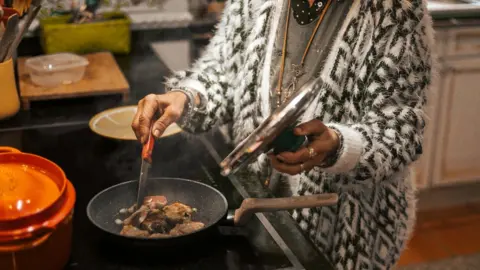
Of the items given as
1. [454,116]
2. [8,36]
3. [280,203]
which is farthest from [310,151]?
[454,116]

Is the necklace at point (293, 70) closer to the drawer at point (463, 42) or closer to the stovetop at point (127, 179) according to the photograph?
the stovetop at point (127, 179)

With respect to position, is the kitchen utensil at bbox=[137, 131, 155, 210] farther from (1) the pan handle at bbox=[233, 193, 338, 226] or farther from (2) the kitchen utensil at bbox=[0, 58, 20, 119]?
(2) the kitchen utensil at bbox=[0, 58, 20, 119]

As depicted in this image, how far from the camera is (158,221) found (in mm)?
1068

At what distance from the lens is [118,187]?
3.84 ft

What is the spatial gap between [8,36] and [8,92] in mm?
149

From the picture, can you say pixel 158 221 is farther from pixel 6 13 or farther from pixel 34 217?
pixel 6 13

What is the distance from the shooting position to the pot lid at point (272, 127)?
0.86 metres

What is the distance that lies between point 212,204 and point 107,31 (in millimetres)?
1188

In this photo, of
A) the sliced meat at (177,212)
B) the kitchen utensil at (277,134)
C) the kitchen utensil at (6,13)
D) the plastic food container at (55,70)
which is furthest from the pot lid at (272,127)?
the plastic food container at (55,70)

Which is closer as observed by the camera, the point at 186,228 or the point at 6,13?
the point at 186,228

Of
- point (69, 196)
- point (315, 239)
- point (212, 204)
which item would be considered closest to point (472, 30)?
point (315, 239)

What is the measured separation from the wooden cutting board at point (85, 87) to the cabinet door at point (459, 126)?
1487 millimetres

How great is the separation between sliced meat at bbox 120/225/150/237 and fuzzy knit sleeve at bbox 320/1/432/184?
35cm

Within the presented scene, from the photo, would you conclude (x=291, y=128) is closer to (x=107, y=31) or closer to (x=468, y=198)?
(x=107, y=31)
